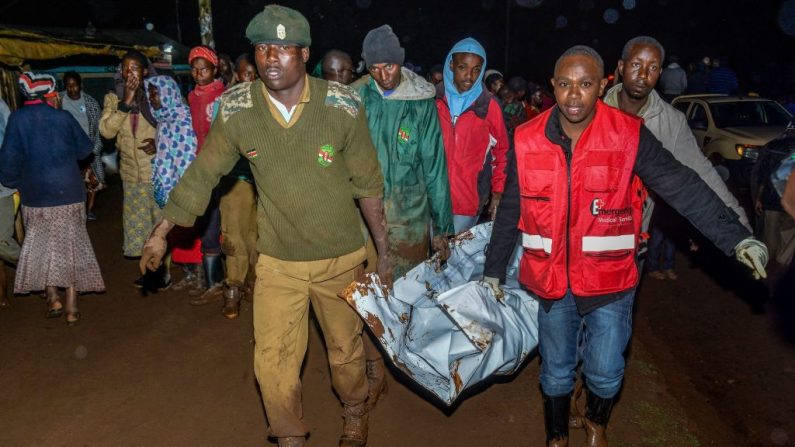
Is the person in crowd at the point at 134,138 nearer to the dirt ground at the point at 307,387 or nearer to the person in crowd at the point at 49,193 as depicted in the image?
the person in crowd at the point at 49,193

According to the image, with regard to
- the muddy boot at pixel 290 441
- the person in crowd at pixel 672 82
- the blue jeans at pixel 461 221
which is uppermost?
the person in crowd at pixel 672 82

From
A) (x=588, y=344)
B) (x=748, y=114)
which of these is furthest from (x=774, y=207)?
(x=748, y=114)

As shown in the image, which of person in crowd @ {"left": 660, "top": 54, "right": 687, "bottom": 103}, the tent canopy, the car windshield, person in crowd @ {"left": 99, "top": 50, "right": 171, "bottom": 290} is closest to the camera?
person in crowd @ {"left": 99, "top": 50, "right": 171, "bottom": 290}

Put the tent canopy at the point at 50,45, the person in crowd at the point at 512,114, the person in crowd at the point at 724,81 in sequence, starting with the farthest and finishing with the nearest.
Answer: the person in crowd at the point at 724,81 → the tent canopy at the point at 50,45 → the person in crowd at the point at 512,114

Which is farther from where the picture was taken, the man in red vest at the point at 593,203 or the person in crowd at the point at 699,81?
the person in crowd at the point at 699,81

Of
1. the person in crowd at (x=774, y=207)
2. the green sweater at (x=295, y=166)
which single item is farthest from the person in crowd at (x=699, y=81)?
the green sweater at (x=295, y=166)

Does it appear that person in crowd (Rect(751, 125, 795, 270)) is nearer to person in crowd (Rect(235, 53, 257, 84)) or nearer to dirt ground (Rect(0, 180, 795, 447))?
dirt ground (Rect(0, 180, 795, 447))

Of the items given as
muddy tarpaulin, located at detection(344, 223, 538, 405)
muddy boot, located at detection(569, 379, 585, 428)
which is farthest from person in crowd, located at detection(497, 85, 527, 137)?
muddy tarpaulin, located at detection(344, 223, 538, 405)

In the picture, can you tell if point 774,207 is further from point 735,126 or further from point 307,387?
point 735,126

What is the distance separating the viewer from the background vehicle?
10.9 meters

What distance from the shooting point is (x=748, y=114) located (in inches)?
466

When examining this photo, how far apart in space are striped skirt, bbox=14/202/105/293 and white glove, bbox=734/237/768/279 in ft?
17.4

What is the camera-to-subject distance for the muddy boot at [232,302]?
5.87m

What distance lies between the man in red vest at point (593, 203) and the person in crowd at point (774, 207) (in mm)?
3094
